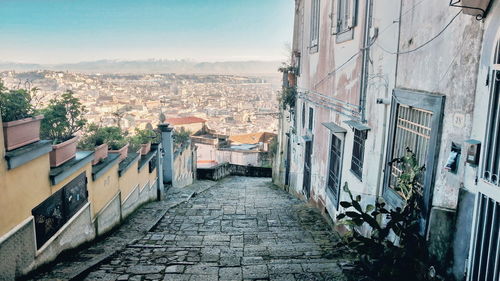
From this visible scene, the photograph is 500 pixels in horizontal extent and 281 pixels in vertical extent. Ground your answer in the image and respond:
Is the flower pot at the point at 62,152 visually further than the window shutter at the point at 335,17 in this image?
Result: No

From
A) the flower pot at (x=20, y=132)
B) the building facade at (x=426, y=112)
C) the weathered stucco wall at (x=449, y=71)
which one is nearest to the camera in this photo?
the building facade at (x=426, y=112)

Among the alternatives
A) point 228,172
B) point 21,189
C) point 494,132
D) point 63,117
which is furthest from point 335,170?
point 228,172

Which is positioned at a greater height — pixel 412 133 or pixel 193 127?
pixel 412 133

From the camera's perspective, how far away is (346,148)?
303 inches

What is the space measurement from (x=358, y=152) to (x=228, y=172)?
17.1 meters

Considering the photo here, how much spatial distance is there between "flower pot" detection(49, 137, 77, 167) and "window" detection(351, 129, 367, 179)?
5.09m

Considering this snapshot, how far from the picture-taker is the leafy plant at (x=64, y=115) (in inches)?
687

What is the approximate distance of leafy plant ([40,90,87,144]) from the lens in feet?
57.3

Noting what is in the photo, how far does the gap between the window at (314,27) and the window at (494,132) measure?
7745 millimetres

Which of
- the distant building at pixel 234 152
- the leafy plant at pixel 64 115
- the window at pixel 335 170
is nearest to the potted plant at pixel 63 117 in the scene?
the leafy plant at pixel 64 115

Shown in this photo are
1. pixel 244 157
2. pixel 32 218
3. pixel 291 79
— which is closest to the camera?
pixel 32 218

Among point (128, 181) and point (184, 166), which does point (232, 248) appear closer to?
point (128, 181)

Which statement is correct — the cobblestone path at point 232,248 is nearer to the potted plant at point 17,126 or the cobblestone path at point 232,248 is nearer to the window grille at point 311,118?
the potted plant at point 17,126

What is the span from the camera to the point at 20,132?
14.9 feet
